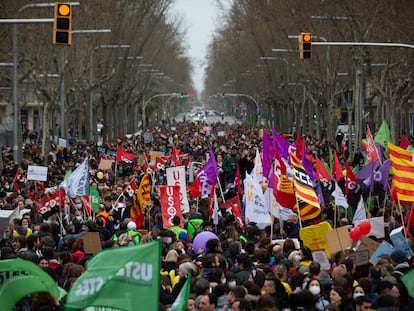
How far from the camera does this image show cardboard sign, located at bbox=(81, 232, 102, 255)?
14141 mm

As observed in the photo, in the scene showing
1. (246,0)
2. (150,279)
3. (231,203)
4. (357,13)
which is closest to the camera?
(150,279)

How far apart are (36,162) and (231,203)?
20128mm

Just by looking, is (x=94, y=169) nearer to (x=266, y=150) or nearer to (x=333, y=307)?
(x=266, y=150)

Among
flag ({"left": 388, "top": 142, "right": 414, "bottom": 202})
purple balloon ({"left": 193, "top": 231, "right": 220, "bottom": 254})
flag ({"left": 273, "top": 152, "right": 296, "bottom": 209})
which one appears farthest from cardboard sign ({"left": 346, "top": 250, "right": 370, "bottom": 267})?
flag ({"left": 273, "top": 152, "right": 296, "bottom": 209})

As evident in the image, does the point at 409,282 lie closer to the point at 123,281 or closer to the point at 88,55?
the point at 123,281

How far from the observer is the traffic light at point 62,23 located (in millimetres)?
18969

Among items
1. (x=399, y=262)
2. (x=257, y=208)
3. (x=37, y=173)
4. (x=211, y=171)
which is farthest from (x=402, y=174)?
(x=37, y=173)

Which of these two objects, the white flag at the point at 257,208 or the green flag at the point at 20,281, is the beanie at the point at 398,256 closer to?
the white flag at the point at 257,208

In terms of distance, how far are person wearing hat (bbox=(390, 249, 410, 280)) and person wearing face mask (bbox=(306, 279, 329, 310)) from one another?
Result: 58.2 inches

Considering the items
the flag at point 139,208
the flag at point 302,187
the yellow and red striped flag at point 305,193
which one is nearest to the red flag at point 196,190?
the flag at point 139,208

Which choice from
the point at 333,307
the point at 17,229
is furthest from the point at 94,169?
the point at 333,307

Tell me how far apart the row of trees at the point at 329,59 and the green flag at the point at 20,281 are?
24.4 meters

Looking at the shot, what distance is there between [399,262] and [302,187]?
3.12 meters

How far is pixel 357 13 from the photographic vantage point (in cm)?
3553
